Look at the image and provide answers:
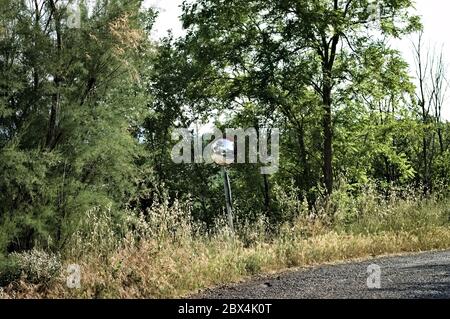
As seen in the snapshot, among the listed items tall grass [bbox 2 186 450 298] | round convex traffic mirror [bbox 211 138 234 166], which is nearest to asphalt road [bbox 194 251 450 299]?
tall grass [bbox 2 186 450 298]

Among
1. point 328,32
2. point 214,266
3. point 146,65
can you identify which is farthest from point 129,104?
point 214,266

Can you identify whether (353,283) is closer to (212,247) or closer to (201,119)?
(212,247)

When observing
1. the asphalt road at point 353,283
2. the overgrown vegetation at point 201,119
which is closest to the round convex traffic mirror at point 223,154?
the overgrown vegetation at point 201,119

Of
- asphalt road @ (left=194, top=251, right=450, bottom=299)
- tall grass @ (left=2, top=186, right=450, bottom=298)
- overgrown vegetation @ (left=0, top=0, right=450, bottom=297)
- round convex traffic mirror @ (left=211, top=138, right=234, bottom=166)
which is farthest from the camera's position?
round convex traffic mirror @ (left=211, top=138, right=234, bottom=166)

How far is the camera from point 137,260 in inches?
291

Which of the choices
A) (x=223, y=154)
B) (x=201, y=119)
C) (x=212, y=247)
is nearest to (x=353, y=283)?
(x=212, y=247)

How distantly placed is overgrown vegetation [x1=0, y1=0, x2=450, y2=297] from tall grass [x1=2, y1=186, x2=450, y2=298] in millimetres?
32

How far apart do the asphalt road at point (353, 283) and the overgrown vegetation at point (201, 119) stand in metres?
0.60

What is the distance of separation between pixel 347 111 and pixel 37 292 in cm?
1335

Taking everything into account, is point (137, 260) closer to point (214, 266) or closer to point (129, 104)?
point (214, 266)

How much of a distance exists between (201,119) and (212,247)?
47.0ft

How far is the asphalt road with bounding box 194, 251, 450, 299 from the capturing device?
653 centimetres

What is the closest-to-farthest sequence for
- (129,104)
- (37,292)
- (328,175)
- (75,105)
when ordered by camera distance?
(37,292), (75,105), (129,104), (328,175)

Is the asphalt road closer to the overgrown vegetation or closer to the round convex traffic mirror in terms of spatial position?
the overgrown vegetation
